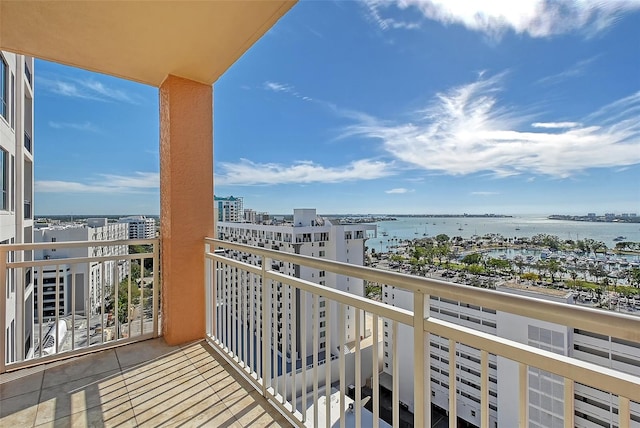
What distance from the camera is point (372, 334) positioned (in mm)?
1415

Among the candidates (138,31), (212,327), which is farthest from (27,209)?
(138,31)

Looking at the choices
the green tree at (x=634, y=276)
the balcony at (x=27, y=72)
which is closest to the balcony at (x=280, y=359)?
the green tree at (x=634, y=276)

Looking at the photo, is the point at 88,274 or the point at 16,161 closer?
the point at 88,274

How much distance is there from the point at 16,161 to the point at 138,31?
6.66 meters

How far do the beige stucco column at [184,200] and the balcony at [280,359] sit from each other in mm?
135

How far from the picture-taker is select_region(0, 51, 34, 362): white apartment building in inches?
211

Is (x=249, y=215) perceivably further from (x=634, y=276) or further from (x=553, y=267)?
(x=634, y=276)

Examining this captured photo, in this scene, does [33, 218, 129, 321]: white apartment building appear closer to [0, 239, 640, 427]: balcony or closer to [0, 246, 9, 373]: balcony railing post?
[0, 239, 640, 427]: balcony

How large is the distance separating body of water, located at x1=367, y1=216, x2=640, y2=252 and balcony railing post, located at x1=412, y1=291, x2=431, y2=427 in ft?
3.17

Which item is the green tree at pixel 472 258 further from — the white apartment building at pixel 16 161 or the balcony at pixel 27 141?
the balcony at pixel 27 141

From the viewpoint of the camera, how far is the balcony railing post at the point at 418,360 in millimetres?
1111

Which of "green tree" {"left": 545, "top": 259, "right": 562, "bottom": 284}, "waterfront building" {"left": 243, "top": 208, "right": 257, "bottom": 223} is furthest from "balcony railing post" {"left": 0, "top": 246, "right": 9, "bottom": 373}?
"green tree" {"left": 545, "top": 259, "right": 562, "bottom": 284}

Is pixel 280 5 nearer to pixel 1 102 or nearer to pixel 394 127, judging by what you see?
pixel 394 127

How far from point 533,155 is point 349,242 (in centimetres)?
302
